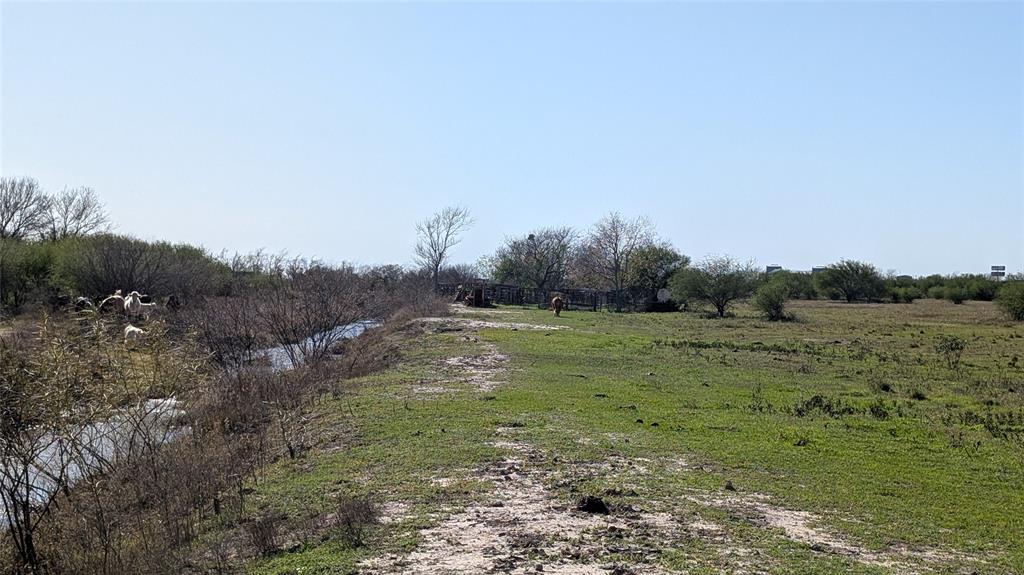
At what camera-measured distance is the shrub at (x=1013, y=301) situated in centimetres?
4625

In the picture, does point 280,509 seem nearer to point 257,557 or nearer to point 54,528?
point 257,557

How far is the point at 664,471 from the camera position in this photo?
34.2 ft

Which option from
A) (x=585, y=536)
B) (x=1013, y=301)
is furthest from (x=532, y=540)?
(x=1013, y=301)

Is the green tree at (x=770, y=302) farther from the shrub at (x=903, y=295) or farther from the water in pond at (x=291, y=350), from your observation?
the shrub at (x=903, y=295)

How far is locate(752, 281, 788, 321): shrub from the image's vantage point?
49.4 m

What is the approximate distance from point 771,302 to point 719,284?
503 centimetres

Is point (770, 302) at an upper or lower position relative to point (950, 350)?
upper

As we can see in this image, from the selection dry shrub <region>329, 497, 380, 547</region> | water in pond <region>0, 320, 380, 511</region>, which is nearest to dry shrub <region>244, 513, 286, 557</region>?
dry shrub <region>329, 497, 380, 547</region>

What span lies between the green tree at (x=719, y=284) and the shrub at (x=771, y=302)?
2677 mm

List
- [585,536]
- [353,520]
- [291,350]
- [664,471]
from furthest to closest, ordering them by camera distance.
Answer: [291,350] → [664,471] → [353,520] → [585,536]

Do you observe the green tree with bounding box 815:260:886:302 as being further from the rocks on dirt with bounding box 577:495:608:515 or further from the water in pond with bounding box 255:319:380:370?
the rocks on dirt with bounding box 577:495:608:515

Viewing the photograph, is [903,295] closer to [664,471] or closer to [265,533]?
[664,471]

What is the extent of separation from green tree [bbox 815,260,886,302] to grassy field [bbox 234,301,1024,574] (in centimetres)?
6121

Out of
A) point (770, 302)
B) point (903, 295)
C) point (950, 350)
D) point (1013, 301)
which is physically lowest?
point (950, 350)
